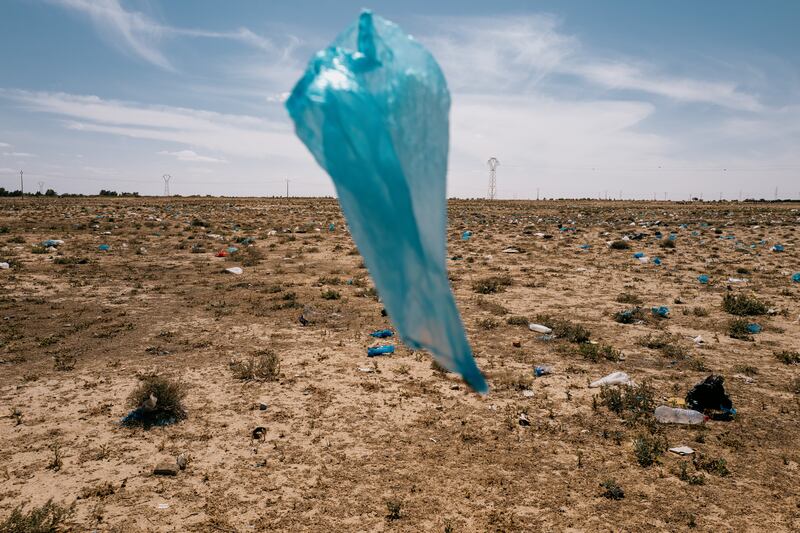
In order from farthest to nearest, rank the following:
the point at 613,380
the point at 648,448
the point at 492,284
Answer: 1. the point at 492,284
2. the point at 613,380
3. the point at 648,448

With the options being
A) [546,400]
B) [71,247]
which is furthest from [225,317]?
[71,247]

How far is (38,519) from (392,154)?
330 centimetres

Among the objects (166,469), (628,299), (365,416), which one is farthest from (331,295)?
(166,469)

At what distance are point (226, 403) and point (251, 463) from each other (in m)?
1.12

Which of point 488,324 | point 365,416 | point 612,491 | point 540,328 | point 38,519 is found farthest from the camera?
point 488,324

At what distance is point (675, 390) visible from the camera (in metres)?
5.15

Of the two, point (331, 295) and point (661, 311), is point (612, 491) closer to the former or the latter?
point (661, 311)

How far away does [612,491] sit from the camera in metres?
3.54

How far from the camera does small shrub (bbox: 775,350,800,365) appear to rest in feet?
19.4

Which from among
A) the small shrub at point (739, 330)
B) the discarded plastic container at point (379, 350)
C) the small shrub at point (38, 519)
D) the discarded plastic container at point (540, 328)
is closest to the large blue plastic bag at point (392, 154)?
the small shrub at point (38, 519)

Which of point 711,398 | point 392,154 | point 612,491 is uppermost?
point 392,154

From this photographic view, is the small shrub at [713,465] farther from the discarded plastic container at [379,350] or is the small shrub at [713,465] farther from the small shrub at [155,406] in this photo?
the small shrub at [155,406]

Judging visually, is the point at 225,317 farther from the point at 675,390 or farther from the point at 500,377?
the point at 675,390

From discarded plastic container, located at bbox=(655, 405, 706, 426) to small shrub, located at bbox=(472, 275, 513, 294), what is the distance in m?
4.94
